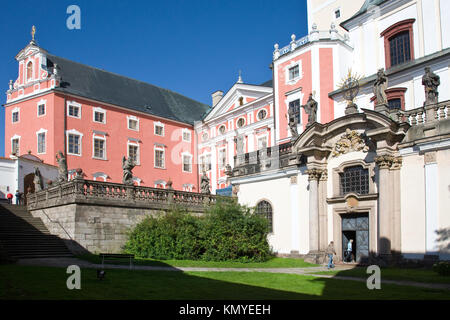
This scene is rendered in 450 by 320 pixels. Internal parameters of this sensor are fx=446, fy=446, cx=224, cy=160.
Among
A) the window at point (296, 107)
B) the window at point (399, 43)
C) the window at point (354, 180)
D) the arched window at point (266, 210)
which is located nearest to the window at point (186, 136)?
the window at point (296, 107)

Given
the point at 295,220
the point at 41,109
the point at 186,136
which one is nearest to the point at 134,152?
the point at 186,136

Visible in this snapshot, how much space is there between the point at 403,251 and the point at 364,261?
7.08ft

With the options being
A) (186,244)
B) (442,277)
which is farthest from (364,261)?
(186,244)

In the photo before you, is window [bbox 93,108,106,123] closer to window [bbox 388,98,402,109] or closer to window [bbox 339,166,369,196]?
window [bbox 388,98,402,109]

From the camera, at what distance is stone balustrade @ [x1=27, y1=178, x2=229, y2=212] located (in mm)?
22625

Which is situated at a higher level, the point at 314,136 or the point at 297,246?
the point at 314,136

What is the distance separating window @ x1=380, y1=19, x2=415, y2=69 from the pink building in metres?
25.3

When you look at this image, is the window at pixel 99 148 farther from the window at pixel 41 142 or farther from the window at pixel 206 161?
the window at pixel 206 161

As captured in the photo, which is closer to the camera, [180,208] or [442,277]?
[442,277]

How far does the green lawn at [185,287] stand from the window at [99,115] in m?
27.6

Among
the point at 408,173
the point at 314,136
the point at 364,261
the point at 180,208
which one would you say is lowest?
the point at 364,261

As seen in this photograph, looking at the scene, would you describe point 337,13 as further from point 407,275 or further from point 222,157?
point 407,275

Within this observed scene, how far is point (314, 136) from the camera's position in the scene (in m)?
22.5
